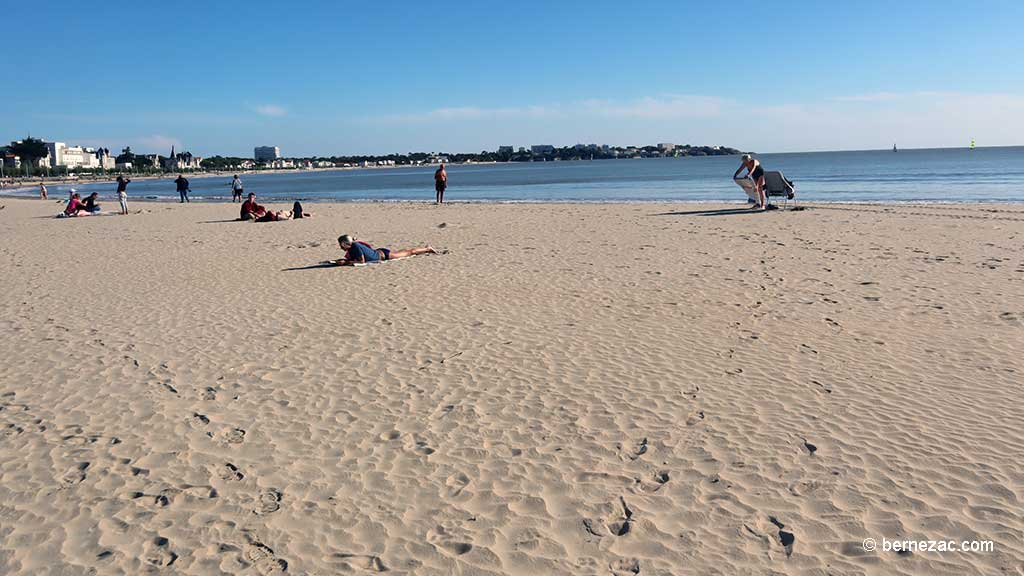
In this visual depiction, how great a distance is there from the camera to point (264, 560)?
134 inches

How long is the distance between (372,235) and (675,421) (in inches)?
535

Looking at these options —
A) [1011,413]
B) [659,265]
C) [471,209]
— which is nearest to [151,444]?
[1011,413]

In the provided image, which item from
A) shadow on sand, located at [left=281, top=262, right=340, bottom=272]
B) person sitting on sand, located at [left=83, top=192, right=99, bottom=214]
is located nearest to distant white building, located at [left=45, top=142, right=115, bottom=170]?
person sitting on sand, located at [left=83, top=192, right=99, bottom=214]

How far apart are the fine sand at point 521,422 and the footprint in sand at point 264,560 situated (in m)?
0.01

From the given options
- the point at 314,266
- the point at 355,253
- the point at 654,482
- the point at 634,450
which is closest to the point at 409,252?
the point at 355,253

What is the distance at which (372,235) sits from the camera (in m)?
17.5

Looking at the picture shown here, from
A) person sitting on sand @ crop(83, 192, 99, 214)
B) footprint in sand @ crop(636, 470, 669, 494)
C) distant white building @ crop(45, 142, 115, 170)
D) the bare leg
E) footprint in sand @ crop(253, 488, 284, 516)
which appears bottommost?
footprint in sand @ crop(253, 488, 284, 516)

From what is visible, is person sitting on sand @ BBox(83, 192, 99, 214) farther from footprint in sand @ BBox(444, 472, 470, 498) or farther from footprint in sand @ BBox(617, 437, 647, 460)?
footprint in sand @ BBox(617, 437, 647, 460)

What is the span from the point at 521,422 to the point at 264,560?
206 centimetres

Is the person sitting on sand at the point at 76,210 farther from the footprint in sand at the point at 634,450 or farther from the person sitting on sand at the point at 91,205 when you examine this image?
the footprint in sand at the point at 634,450

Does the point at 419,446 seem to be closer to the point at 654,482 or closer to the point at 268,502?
the point at 268,502

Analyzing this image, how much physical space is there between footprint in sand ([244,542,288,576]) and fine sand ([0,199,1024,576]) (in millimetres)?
14

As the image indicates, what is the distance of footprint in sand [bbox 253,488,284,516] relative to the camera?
386 cm

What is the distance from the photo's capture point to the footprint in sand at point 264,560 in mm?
3318
